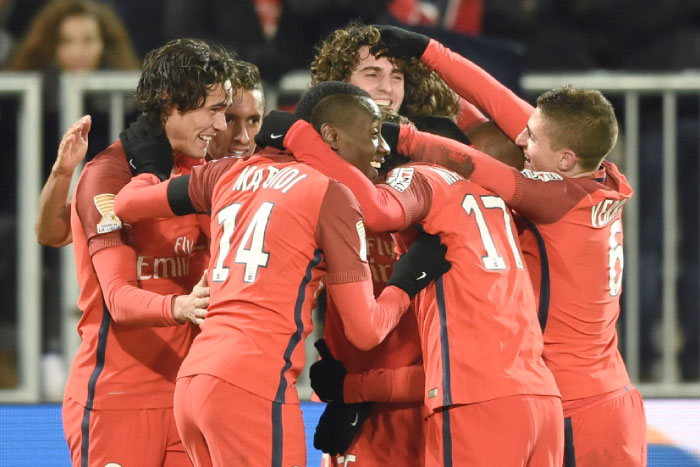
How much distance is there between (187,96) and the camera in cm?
358

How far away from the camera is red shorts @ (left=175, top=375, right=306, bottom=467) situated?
2936 millimetres

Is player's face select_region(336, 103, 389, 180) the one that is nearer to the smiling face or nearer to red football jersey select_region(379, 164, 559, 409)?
the smiling face

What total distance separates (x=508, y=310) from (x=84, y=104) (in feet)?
9.14

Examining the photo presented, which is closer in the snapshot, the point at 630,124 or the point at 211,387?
the point at 211,387

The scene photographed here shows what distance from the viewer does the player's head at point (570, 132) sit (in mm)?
3465

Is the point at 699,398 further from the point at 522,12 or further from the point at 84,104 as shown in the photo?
the point at 84,104

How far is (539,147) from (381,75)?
2.43 ft

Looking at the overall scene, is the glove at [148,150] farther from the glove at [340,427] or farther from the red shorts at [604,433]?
the red shorts at [604,433]

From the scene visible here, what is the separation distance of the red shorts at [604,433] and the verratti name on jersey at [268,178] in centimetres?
108

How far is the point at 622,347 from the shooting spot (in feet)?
17.7

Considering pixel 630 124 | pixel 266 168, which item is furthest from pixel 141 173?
pixel 630 124

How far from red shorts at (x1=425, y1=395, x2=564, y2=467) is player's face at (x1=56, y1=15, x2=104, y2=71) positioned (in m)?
3.24

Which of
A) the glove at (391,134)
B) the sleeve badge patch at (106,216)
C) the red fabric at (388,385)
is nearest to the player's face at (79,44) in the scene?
the sleeve badge patch at (106,216)

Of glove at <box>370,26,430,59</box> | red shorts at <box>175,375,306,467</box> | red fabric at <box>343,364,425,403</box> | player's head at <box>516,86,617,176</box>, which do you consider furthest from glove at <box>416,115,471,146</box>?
red shorts at <box>175,375,306,467</box>
